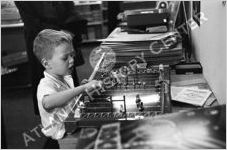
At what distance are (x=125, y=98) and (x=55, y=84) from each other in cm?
25

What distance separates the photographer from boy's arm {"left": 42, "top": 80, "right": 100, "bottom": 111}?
891 mm

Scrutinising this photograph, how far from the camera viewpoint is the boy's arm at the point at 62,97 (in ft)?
2.92

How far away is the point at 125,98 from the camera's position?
0.89m

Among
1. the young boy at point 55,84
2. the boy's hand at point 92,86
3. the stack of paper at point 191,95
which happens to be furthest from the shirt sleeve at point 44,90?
the stack of paper at point 191,95

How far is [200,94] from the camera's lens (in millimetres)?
1019

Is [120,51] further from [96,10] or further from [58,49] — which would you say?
[96,10]

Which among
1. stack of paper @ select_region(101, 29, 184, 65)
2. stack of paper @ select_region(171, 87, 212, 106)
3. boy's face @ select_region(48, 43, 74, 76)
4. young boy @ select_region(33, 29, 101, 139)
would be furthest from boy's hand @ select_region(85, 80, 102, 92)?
stack of paper @ select_region(101, 29, 184, 65)

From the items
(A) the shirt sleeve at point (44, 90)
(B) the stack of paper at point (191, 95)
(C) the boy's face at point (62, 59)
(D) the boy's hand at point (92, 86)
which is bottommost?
(B) the stack of paper at point (191, 95)

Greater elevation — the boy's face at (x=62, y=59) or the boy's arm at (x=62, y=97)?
the boy's face at (x=62, y=59)

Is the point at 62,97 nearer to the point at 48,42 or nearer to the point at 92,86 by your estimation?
the point at 92,86

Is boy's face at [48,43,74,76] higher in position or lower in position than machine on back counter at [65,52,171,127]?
higher

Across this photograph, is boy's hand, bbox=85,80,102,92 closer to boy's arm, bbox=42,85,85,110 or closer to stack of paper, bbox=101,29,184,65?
boy's arm, bbox=42,85,85,110

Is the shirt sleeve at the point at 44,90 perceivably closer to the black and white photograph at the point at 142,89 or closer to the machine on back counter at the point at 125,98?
the black and white photograph at the point at 142,89

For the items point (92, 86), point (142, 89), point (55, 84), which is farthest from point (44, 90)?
point (142, 89)
